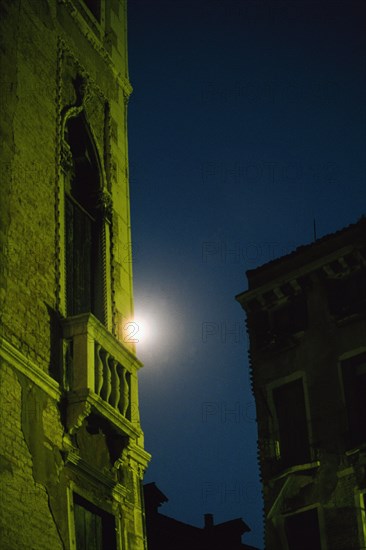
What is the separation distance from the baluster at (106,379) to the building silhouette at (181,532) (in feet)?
73.0

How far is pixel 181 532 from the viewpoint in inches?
1551

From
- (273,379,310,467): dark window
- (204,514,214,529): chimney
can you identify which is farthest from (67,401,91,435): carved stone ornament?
(204,514,214,529): chimney

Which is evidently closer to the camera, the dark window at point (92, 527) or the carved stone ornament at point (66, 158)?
the dark window at point (92, 527)

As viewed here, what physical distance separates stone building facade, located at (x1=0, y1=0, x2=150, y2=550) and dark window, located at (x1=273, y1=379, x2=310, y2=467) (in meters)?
13.4

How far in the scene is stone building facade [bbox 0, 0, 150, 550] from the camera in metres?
14.1

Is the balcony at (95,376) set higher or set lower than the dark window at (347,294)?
lower

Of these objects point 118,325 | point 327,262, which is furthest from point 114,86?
point 327,262

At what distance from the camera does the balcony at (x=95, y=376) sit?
1522cm

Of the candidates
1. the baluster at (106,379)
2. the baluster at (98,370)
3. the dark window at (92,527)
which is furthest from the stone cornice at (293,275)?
the dark window at (92,527)

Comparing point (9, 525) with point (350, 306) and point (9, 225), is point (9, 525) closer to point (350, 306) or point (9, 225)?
point (9, 225)

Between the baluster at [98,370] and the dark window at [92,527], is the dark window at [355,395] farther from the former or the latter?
the baluster at [98,370]

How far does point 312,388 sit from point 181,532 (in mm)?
10490

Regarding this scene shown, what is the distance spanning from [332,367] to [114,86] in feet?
44.2

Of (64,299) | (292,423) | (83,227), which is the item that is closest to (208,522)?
(292,423)
